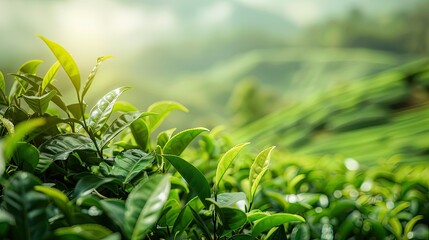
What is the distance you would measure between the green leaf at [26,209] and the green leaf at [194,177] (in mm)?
142

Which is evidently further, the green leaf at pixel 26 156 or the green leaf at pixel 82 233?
the green leaf at pixel 26 156

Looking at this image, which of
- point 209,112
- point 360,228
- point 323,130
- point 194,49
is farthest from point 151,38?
point 360,228

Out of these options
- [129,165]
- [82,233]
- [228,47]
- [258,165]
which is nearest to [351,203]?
[258,165]

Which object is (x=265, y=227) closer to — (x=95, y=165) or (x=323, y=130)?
(x=95, y=165)

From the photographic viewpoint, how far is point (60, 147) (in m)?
0.45

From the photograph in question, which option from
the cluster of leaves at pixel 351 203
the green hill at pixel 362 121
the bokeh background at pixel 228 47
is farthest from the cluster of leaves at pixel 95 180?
the bokeh background at pixel 228 47

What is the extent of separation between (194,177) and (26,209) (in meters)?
0.17

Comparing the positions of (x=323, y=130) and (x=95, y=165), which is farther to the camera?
(x=323, y=130)

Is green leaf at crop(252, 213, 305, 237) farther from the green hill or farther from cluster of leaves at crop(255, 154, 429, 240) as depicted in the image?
the green hill

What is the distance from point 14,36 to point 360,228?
633 centimetres

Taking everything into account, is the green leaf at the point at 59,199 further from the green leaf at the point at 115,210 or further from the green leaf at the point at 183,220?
the green leaf at the point at 183,220

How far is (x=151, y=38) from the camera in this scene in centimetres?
671

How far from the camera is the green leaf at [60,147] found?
438 mm

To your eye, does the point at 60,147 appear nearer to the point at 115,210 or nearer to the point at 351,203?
the point at 115,210
